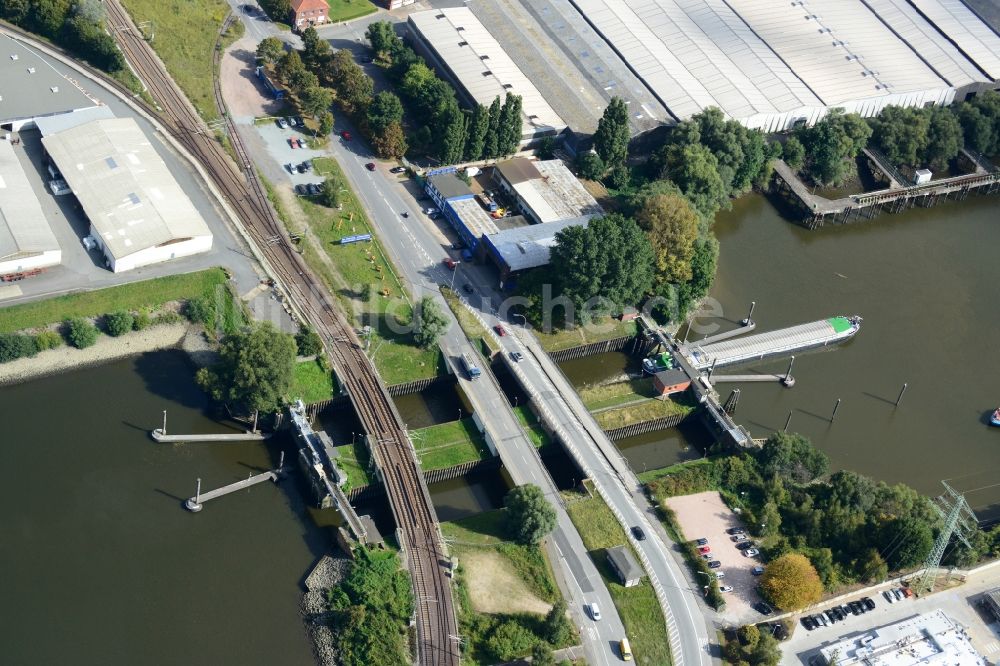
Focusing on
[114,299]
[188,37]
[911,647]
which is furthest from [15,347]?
[911,647]

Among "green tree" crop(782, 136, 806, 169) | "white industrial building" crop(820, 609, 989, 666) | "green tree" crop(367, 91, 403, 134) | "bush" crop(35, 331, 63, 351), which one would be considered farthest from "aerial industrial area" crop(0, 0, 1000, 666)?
"green tree" crop(367, 91, 403, 134)

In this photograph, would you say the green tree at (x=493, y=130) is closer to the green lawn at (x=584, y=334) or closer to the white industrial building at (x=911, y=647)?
the green lawn at (x=584, y=334)

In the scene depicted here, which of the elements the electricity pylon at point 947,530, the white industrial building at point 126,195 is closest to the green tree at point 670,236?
the electricity pylon at point 947,530

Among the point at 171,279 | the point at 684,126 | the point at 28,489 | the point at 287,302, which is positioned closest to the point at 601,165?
the point at 684,126

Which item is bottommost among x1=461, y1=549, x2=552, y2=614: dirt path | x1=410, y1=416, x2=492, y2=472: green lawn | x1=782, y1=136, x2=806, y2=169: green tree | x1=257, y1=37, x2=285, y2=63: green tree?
x1=461, y1=549, x2=552, y2=614: dirt path

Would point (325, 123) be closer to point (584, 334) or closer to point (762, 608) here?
point (584, 334)

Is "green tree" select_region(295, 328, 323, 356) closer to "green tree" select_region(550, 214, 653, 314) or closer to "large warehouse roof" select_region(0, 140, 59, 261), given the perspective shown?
"large warehouse roof" select_region(0, 140, 59, 261)

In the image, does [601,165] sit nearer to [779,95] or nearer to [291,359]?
[779,95]
